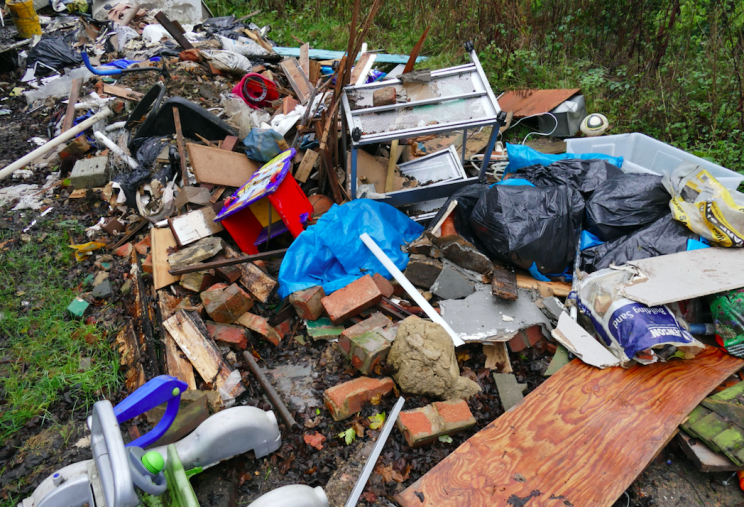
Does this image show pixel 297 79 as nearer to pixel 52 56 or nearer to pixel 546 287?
pixel 52 56

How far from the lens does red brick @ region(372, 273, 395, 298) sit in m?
3.17

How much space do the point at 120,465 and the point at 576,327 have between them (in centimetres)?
265

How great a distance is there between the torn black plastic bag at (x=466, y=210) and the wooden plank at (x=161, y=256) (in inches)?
84.5

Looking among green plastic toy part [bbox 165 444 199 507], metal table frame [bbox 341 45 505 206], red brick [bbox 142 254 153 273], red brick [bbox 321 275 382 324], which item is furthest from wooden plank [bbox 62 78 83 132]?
green plastic toy part [bbox 165 444 199 507]

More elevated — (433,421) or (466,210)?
(466,210)

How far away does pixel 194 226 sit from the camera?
Answer: 3.52 metres

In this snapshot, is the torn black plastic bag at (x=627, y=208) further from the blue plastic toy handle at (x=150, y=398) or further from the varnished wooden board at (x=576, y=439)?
the blue plastic toy handle at (x=150, y=398)

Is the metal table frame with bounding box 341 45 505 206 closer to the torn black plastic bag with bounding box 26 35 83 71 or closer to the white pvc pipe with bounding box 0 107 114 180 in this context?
the white pvc pipe with bounding box 0 107 114 180

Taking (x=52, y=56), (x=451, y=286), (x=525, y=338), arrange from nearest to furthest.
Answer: (x=525, y=338), (x=451, y=286), (x=52, y=56)

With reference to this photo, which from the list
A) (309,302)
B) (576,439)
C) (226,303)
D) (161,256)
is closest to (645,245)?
(576,439)

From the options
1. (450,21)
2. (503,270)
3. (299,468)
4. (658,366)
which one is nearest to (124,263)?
(299,468)

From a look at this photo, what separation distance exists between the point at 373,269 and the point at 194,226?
5.03ft

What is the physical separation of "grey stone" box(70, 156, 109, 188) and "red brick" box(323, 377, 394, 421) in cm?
346

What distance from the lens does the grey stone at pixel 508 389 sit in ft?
8.61
